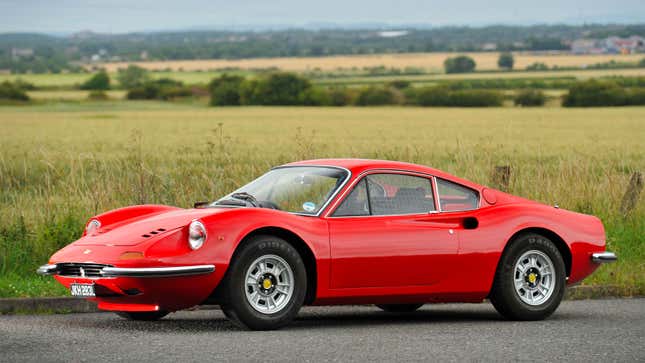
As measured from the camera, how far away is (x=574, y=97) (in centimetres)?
8306

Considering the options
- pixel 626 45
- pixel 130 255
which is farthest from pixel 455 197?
pixel 626 45

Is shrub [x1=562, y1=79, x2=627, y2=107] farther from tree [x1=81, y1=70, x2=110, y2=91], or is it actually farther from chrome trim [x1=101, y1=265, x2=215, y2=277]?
chrome trim [x1=101, y1=265, x2=215, y2=277]

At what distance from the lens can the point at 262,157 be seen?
3297cm

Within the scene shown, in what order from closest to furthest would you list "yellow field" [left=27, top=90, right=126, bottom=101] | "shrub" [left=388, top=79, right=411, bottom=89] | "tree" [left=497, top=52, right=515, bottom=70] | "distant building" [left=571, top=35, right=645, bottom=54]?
"shrub" [left=388, top=79, right=411, bottom=89] < "yellow field" [left=27, top=90, right=126, bottom=101] < "tree" [left=497, top=52, right=515, bottom=70] < "distant building" [left=571, top=35, right=645, bottom=54]

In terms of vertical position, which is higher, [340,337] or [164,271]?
[164,271]

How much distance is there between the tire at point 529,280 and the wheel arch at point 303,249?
177cm

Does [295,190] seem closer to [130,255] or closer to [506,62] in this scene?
[130,255]

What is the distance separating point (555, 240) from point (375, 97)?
8417 cm

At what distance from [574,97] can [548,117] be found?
19317 millimetres

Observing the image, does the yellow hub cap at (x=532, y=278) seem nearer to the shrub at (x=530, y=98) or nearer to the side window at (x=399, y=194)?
the side window at (x=399, y=194)

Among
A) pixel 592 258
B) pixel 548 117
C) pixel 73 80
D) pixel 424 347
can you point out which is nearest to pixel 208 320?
pixel 424 347

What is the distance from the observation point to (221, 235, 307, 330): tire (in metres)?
8.88

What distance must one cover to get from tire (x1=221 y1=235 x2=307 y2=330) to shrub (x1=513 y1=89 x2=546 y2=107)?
3088 inches

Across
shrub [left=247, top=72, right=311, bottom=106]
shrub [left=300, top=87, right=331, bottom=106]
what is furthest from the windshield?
shrub [left=247, top=72, right=311, bottom=106]
